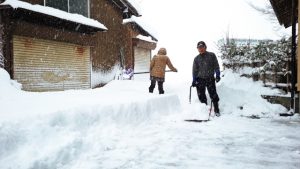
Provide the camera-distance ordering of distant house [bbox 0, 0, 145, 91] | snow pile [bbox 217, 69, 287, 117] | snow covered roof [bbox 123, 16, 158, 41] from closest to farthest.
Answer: snow pile [bbox 217, 69, 287, 117] < distant house [bbox 0, 0, 145, 91] < snow covered roof [bbox 123, 16, 158, 41]

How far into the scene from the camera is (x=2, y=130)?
11.5 feet

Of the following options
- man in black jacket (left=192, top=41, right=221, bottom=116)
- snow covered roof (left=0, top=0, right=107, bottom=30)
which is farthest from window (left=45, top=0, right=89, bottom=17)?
man in black jacket (left=192, top=41, right=221, bottom=116)

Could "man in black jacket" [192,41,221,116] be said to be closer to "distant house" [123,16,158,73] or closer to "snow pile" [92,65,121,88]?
Result: "snow pile" [92,65,121,88]

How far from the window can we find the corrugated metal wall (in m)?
1.30

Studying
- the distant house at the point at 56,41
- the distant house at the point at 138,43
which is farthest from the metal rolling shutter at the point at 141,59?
the distant house at the point at 56,41

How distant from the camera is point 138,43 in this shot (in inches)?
736

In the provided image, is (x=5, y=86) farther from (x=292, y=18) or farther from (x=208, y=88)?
(x=292, y=18)

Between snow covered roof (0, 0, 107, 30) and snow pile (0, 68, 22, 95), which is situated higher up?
snow covered roof (0, 0, 107, 30)

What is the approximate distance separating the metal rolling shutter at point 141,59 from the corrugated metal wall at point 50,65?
19.3 feet

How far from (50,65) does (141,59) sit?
31.0 ft

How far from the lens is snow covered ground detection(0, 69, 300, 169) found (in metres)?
3.80

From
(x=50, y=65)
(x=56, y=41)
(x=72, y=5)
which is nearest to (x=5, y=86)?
(x=50, y=65)

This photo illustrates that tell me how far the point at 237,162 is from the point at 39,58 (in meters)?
8.58

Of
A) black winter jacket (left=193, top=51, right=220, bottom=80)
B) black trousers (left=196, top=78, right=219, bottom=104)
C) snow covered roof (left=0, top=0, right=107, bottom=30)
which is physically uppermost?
snow covered roof (left=0, top=0, right=107, bottom=30)
